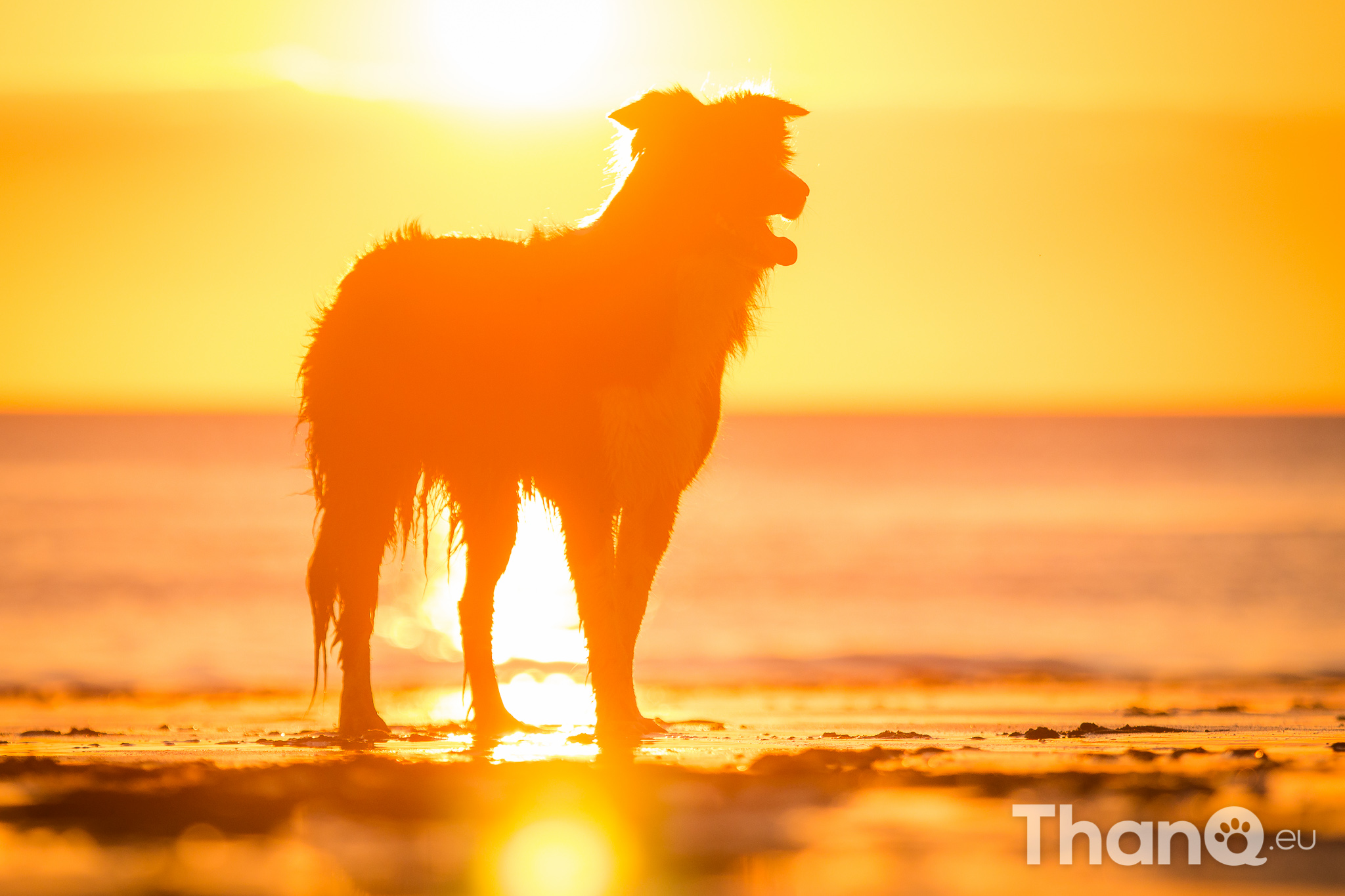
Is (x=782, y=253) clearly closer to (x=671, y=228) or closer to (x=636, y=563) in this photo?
(x=671, y=228)

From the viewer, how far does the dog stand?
25.9 feet

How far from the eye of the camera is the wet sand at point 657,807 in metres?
5.26

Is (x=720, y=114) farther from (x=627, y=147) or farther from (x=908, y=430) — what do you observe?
(x=908, y=430)

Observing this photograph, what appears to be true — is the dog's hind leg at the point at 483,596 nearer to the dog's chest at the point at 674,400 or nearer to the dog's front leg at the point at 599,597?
the dog's front leg at the point at 599,597

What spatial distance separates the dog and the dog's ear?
0.01 metres

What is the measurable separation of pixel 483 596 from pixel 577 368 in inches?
67.2

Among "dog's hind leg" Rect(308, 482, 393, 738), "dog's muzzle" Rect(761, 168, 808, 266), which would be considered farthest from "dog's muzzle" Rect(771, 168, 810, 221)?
"dog's hind leg" Rect(308, 482, 393, 738)

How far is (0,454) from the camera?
3179 inches

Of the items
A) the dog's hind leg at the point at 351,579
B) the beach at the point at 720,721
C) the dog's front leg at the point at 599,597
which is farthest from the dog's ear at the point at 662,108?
the dog's hind leg at the point at 351,579

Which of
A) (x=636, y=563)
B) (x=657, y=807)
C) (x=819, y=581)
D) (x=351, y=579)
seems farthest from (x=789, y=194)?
(x=819, y=581)

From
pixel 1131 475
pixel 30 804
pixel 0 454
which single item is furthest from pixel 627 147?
pixel 0 454

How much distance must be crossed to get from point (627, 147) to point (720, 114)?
664 millimetres

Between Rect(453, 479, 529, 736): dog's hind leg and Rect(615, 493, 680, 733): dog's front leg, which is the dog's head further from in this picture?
Rect(453, 479, 529, 736): dog's hind leg

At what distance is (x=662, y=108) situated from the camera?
8008 millimetres
